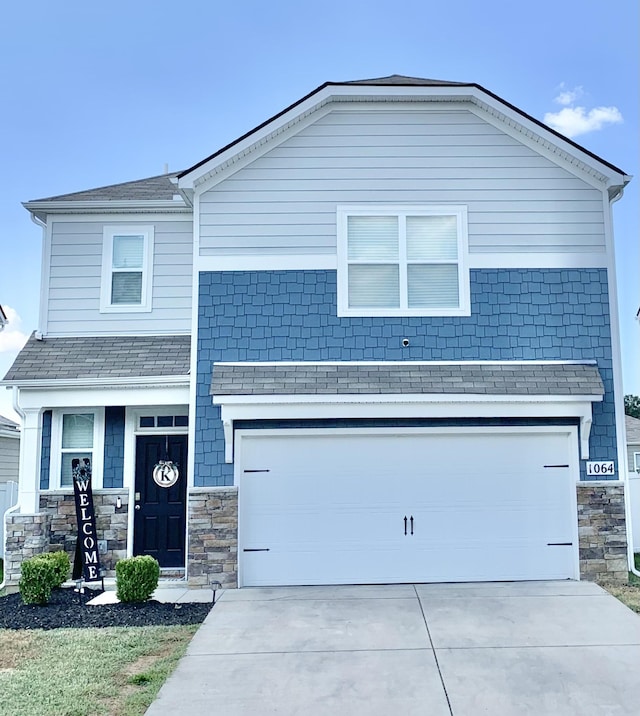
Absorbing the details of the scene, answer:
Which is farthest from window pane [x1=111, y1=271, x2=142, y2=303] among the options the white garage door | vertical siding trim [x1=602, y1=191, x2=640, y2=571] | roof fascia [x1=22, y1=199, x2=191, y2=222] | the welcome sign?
vertical siding trim [x1=602, y1=191, x2=640, y2=571]

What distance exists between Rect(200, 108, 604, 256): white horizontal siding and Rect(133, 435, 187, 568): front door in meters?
2.99

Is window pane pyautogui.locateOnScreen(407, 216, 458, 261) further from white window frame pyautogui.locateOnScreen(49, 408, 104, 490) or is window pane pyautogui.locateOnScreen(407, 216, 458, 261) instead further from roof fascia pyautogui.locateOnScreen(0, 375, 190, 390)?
white window frame pyautogui.locateOnScreen(49, 408, 104, 490)

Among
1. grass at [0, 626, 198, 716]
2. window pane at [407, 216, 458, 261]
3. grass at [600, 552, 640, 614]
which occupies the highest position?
window pane at [407, 216, 458, 261]

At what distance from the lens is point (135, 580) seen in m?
7.64

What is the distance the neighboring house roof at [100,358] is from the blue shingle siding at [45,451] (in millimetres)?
702

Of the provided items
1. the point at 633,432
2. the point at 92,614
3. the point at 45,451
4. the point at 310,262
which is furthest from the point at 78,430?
the point at 633,432

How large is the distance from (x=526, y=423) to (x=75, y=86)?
13.6 m

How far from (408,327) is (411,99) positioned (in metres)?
3.26

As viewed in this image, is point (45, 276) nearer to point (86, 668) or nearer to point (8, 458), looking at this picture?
point (86, 668)

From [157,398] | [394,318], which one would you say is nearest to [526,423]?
[394,318]

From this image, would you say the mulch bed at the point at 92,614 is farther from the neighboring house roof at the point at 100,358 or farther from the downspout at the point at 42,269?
the downspout at the point at 42,269

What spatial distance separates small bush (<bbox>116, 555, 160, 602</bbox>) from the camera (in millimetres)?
7645

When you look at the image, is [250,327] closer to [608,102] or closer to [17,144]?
[17,144]

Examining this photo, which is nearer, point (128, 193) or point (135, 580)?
point (135, 580)
